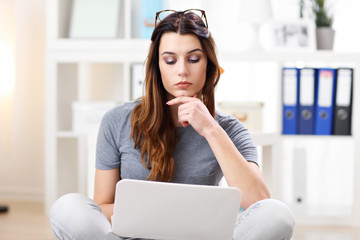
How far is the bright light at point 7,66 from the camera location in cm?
373

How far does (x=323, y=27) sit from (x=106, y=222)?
2149 mm

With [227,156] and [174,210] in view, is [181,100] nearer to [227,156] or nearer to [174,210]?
[227,156]

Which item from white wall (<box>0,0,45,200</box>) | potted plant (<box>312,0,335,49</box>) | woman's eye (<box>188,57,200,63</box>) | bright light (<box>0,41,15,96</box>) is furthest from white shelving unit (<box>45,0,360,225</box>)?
woman's eye (<box>188,57,200,63</box>)

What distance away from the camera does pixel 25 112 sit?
12.4ft

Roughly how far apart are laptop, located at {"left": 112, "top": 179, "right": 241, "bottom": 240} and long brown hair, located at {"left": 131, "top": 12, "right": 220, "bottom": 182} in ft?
1.01

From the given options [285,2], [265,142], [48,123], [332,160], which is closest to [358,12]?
[285,2]

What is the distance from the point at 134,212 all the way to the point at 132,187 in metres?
0.07

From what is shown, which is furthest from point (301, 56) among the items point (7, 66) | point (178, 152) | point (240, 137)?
point (7, 66)

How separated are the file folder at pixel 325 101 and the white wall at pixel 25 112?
5.89 feet

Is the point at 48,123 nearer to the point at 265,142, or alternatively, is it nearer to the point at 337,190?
the point at 265,142

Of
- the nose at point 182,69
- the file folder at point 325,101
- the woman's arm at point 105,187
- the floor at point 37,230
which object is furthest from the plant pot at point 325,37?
the woman's arm at point 105,187

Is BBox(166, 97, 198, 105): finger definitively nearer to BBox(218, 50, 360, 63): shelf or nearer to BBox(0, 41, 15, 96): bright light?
BBox(218, 50, 360, 63): shelf

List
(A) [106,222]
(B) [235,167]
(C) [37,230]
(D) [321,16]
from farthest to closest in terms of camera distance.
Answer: (D) [321,16], (C) [37,230], (B) [235,167], (A) [106,222]

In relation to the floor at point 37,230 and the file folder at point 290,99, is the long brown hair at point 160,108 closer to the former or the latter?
the floor at point 37,230
